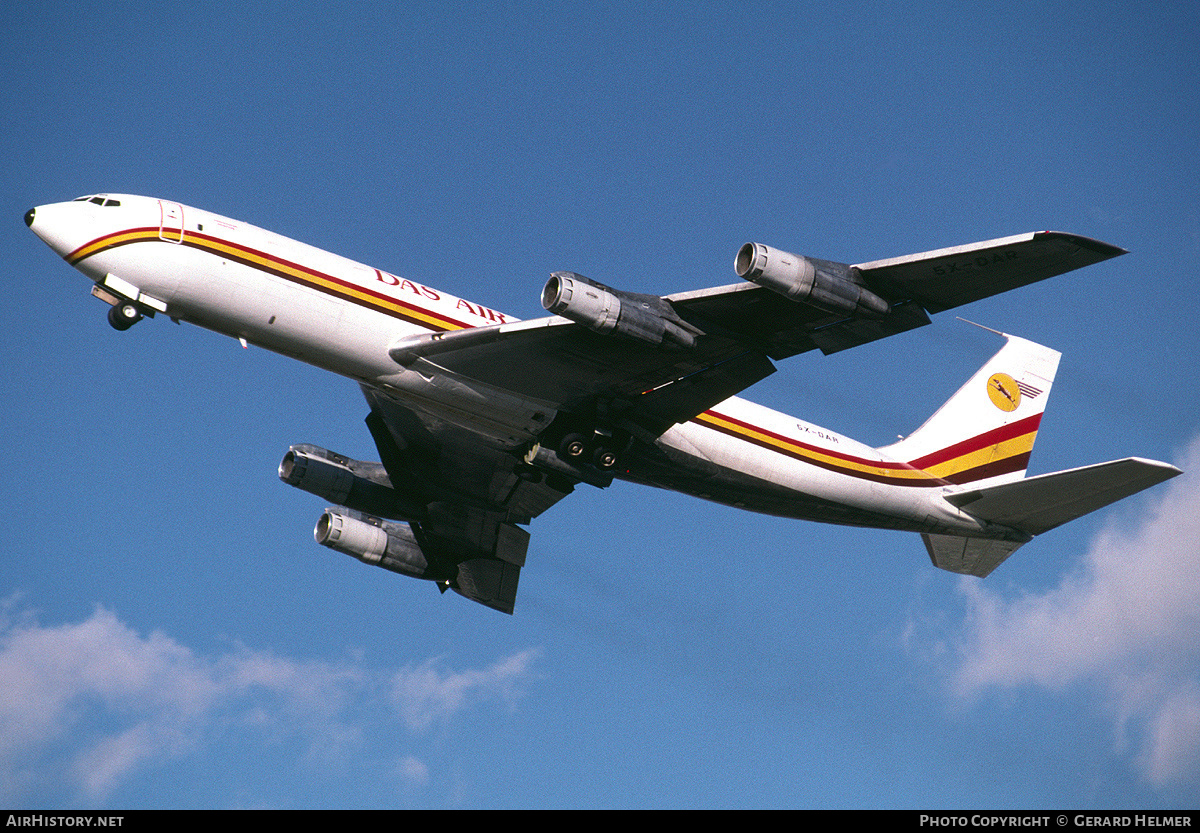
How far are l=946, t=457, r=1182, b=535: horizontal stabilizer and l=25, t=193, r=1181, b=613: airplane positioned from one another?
0.07m

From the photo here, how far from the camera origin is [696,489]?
114 feet

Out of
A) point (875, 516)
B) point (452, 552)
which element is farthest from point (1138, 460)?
point (452, 552)

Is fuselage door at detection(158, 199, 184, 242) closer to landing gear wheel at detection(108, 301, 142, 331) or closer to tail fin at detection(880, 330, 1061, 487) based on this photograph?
landing gear wheel at detection(108, 301, 142, 331)

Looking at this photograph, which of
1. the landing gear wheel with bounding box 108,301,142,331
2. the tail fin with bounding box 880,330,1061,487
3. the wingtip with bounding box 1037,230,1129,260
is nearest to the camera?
the wingtip with bounding box 1037,230,1129,260

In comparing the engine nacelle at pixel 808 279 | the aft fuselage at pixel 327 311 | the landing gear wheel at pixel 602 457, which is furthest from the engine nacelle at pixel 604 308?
the landing gear wheel at pixel 602 457

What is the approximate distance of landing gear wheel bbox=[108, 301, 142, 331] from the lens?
95.2ft

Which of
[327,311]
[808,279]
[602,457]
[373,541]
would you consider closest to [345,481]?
[373,541]

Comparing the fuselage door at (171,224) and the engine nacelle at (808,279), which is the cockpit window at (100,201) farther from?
the engine nacelle at (808,279)

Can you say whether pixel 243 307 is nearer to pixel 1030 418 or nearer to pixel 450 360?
pixel 450 360

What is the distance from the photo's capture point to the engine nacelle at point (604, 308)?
27.4 meters

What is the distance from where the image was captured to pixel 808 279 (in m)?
25.8

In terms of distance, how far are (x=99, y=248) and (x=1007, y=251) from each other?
22.1 m

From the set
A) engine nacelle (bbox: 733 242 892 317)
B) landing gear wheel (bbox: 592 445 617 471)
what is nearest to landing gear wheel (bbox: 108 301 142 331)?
landing gear wheel (bbox: 592 445 617 471)

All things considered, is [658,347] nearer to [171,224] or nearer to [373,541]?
[171,224]
